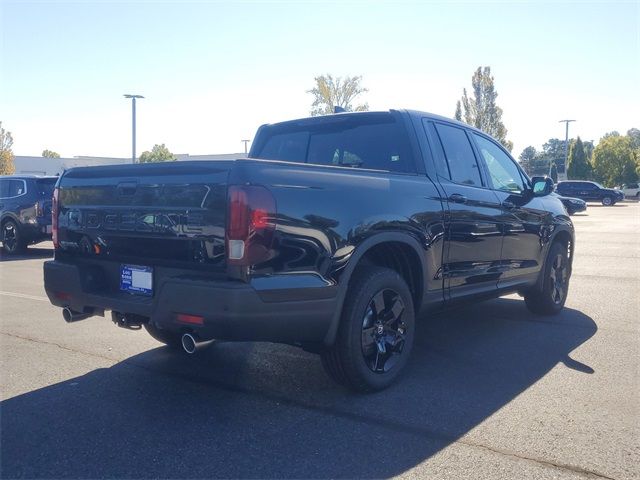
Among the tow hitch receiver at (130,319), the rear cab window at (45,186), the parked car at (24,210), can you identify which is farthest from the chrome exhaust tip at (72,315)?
the rear cab window at (45,186)

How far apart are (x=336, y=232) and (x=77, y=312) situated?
6.30 ft

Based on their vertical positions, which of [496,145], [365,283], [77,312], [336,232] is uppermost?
[496,145]

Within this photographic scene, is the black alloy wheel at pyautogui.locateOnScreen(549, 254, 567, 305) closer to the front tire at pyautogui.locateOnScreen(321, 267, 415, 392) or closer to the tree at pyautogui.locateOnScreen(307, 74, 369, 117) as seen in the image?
the front tire at pyautogui.locateOnScreen(321, 267, 415, 392)

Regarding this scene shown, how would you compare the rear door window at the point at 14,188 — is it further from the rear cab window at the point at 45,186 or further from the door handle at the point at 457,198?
the door handle at the point at 457,198

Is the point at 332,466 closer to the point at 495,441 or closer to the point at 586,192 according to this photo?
the point at 495,441

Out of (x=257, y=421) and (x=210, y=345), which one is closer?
(x=257, y=421)

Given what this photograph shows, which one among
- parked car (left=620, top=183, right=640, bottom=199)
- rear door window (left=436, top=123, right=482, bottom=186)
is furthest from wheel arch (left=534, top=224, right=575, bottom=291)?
parked car (left=620, top=183, right=640, bottom=199)

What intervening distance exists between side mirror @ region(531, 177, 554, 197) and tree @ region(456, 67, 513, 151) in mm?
38803

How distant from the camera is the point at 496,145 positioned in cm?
631

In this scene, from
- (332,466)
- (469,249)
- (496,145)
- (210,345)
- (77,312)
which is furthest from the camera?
(496,145)

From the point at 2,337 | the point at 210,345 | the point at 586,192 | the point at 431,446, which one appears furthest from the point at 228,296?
the point at 586,192

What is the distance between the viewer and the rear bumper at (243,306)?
136 inches

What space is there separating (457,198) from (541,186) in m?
1.82

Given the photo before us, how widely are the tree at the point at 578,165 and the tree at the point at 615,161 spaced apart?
308 centimetres
